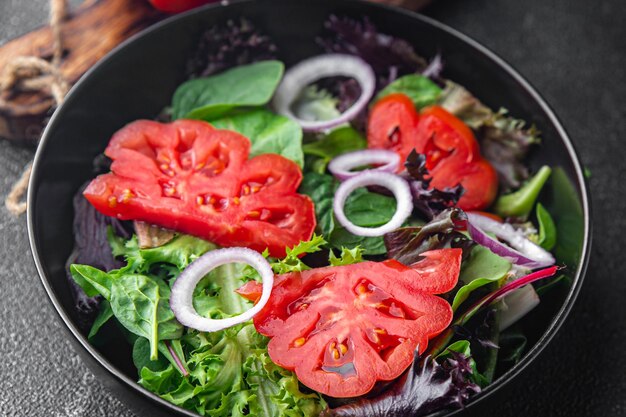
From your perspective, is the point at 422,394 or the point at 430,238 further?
the point at 430,238

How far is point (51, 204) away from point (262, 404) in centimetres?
84

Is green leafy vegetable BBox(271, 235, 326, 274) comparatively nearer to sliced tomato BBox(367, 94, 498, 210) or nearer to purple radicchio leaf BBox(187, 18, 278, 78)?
sliced tomato BBox(367, 94, 498, 210)

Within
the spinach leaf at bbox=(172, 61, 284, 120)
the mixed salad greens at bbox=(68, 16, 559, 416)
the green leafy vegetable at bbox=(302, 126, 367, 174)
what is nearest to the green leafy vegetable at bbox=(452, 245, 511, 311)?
the mixed salad greens at bbox=(68, 16, 559, 416)

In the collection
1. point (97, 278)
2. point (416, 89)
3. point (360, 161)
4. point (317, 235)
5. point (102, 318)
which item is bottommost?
point (102, 318)

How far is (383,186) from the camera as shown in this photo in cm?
228

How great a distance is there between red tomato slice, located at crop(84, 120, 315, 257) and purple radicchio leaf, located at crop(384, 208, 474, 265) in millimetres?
245

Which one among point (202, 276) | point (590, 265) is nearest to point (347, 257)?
point (202, 276)

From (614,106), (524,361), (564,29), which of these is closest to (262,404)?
(524,361)

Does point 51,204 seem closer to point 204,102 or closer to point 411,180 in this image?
point 204,102

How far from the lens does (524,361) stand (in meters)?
1.91

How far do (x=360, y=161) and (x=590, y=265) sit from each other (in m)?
0.90

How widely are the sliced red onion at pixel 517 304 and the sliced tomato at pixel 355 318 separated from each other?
228 mm

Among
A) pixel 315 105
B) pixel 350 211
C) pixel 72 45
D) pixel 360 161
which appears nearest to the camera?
pixel 350 211

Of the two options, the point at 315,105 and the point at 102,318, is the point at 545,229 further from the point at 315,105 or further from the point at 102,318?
the point at 102,318
